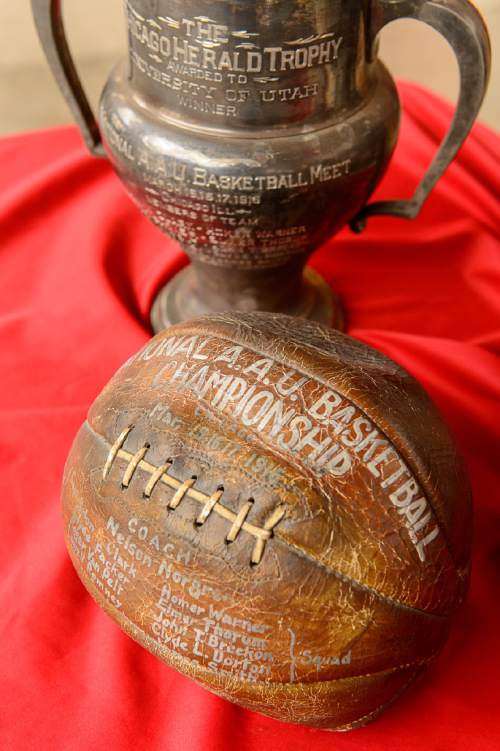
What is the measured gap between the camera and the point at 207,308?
1510 mm

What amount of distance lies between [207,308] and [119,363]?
20cm

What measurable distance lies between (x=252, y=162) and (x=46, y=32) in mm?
449

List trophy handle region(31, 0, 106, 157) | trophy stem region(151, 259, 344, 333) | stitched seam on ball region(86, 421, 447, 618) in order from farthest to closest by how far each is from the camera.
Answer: trophy stem region(151, 259, 344, 333)
trophy handle region(31, 0, 106, 157)
stitched seam on ball region(86, 421, 447, 618)

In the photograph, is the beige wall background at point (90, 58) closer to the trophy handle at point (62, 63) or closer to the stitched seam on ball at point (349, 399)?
the trophy handle at point (62, 63)

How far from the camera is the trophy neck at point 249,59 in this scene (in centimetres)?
104

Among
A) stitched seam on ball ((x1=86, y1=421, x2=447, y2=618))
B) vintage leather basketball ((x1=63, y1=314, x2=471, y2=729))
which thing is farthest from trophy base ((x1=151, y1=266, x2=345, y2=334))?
stitched seam on ball ((x1=86, y1=421, x2=447, y2=618))

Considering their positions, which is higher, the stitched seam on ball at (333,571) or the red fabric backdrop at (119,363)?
the stitched seam on ball at (333,571)

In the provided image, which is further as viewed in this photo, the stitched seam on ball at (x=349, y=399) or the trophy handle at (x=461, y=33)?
the trophy handle at (x=461, y=33)

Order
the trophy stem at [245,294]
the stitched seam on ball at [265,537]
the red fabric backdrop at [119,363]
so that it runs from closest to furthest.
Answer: the stitched seam on ball at [265,537]
the red fabric backdrop at [119,363]
the trophy stem at [245,294]

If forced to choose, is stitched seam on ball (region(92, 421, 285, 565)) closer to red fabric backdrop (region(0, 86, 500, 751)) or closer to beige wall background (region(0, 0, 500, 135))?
red fabric backdrop (region(0, 86, 500, 751))

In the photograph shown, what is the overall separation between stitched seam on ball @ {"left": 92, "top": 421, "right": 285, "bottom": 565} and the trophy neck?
490 millimetres

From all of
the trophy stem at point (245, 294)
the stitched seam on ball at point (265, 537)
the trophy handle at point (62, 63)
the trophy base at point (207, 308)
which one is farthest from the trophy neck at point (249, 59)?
the stitched seam on ball at point (265, 537)

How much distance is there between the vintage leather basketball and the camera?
84 cm

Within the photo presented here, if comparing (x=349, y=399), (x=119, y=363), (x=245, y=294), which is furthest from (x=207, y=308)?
(x=349, y=399)
